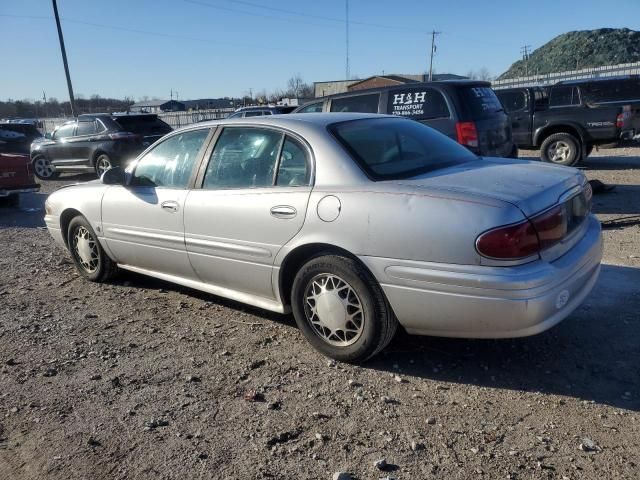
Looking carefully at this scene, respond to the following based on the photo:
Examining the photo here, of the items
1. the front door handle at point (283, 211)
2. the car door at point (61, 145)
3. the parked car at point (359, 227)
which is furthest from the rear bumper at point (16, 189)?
the front door handle at point (283, 211)

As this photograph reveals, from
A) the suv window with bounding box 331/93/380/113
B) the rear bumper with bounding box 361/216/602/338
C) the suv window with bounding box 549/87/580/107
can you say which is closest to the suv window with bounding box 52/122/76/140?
the suv window with bounding box 331/93/380/113

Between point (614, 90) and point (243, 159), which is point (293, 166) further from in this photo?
point (614, 90)

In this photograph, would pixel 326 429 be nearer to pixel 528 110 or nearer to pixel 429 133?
pixel 429 133

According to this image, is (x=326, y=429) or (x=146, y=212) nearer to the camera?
(x=326, y=429)

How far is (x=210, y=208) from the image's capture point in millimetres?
4074

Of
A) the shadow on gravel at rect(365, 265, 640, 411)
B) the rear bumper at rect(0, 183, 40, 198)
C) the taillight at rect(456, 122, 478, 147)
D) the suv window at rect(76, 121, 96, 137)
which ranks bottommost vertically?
the rear bumper at rect(0, 183, 40, 198)

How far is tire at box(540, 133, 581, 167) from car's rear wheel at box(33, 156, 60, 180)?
12.4 meters

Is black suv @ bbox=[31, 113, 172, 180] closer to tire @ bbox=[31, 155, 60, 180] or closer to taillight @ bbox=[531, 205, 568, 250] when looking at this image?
tire @ bbox=[31, 155, 60, 180]

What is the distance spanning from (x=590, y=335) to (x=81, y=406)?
3232mm

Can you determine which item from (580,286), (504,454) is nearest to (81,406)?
(504,454)

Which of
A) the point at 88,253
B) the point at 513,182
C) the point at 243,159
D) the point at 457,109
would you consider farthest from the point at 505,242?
the point at 457,109

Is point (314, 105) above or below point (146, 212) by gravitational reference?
above

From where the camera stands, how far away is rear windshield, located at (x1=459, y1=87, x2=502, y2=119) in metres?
7.50

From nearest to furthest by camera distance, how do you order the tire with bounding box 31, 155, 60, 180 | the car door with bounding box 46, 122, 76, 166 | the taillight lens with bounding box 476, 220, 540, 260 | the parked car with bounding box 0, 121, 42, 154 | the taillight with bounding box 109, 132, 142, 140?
the taillight lens with bounding box 476, 220, 540, 260 < the taillight with bounding box 109, 132, 142, 140 < the car door with bounding box 46, 122, 76, 166 < the tire with bounding box 31, 155, 60, 180 < the parked car with bounding box 0, 121, 42, 154
